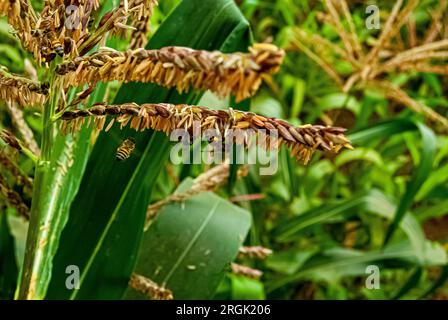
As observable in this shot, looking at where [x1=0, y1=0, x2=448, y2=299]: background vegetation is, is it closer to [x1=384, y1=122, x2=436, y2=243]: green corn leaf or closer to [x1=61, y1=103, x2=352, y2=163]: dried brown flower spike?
[x1=384, y1=122, x2=436, y2=243]: green corn leaf

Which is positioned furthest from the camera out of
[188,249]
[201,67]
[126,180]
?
[188,249]

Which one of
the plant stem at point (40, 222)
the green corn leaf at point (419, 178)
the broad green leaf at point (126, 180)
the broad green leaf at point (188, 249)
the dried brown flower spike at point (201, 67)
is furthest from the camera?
the green corn leaf at point (419, 178)

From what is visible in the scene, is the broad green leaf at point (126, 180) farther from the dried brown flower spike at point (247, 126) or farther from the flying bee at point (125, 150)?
the dried brown flower spike at point (247, 126)

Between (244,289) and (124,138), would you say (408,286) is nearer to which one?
(244,289)

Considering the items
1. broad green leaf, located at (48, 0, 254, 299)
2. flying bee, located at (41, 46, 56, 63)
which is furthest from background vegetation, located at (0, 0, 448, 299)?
flying bee, located at (41, 46, 56, 63)

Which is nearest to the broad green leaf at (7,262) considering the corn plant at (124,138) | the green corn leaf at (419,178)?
the corn plant at (124,138)

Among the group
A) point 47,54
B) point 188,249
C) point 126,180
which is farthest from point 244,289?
point 47,54
